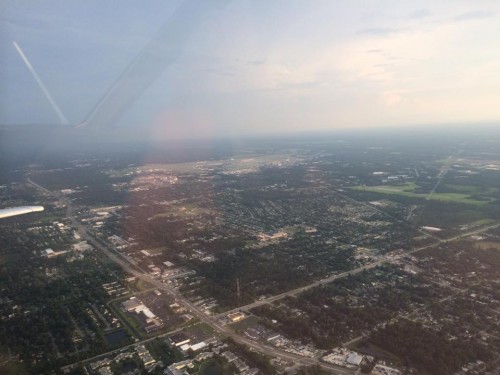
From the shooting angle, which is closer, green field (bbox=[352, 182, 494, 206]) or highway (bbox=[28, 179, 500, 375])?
highway (bbox=[28, 179, 500, 375])

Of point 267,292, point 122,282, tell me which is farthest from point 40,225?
point 267,292

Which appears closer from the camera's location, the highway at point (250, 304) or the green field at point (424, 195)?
the highway at point (250, 304)

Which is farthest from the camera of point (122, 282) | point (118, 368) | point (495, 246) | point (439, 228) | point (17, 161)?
point (17, 161)

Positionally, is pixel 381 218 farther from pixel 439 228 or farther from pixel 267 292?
pixel 267 292

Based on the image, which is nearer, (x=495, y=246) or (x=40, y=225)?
(x=495, y=246)

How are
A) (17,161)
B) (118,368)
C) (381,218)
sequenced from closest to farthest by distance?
(118,368) < (381,218) < (17,161)

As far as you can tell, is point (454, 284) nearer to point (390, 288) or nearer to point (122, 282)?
point (390, 288)

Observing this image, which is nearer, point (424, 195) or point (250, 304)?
point (250, 304)
